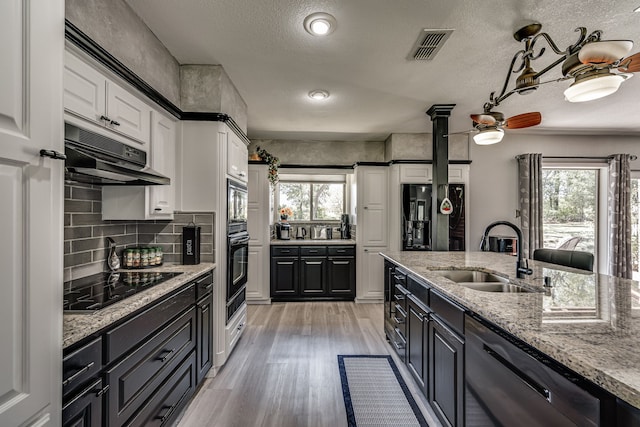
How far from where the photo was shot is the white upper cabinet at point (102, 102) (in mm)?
1459

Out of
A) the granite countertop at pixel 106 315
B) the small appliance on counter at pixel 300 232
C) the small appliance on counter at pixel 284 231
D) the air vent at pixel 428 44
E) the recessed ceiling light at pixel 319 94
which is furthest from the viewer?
the small appliance on counter at pixel 300 232

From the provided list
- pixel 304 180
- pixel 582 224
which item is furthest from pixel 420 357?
pixel 582 224

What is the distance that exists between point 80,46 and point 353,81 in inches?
85.3

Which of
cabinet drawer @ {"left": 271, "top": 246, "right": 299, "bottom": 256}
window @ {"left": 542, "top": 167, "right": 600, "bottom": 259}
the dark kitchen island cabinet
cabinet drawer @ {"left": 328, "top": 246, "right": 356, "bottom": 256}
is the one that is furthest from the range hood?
window @ {"left": 542, "top": 167, "right": 600, "bottom": 259}

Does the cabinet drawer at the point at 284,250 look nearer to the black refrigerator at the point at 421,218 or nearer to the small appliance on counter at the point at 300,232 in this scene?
the small appliance on counter at the point at 300,232

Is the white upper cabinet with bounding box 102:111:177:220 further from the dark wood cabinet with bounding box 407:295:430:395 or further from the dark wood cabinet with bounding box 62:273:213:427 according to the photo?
the dark wood cabinet with bounding box 407:295:430:395

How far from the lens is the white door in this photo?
724mm

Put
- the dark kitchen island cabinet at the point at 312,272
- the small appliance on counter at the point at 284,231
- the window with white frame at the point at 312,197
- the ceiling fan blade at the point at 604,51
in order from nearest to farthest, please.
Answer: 1. the ceiling fan blade at the point at 604,51
2. the dark kitchen island cabinet at the point at 312,272
3. the small appliance on counter at the point at 284,231
4. the window with white frame at the point at 312,197

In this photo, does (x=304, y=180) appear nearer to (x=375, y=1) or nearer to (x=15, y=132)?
(x=375, y=1)

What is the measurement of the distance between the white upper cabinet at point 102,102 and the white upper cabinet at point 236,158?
76 cm

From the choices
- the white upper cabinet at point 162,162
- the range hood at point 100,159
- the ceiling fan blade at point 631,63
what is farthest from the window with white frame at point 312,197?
the ceiling fan blade at point 631,63

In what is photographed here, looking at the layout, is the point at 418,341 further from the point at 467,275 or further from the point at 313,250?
the point at 313,250

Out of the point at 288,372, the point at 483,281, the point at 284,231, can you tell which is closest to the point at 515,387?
the point at 483,281

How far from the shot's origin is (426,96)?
331 centimetres
